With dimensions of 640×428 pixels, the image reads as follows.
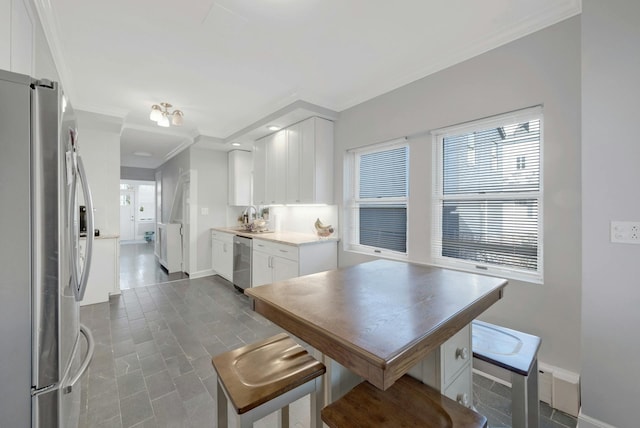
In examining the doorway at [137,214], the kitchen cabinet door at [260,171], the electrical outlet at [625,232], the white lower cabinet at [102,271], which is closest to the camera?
the electrical outlet at [625,232]

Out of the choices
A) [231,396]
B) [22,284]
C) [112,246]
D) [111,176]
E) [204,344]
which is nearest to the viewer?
[22,284]

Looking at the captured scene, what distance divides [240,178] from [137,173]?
17.7 feet

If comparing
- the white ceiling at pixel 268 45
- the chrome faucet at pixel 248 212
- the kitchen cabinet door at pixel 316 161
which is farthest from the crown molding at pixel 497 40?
the chrome faucet at pixel 248 212

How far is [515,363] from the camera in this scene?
1214 mm

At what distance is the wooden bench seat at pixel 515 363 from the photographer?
3.97ft

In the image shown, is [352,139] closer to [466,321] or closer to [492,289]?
[492,289]

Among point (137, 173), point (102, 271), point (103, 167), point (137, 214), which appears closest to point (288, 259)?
point (102, 271)

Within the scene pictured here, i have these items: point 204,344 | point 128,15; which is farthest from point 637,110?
point 204,344

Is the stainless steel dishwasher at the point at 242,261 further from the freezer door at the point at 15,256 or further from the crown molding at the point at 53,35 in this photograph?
the freezer door at the point at 15,256

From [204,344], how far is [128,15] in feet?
9.28

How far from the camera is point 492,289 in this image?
1.25 metres

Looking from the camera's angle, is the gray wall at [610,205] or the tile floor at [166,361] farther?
the tile floor at [166,361]

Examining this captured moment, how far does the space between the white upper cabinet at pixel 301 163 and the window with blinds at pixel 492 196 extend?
4.70 ft

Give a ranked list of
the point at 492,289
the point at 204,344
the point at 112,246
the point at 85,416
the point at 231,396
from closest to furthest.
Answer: the point at 231,396 < the point at 492,289 < the point at 85,416 < the point at 204,344 < the point at 112,246
